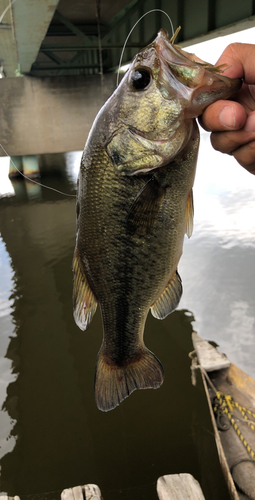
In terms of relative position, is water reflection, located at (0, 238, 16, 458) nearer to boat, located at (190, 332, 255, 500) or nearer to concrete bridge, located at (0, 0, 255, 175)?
boat, located at (190, 332, 255, 500)

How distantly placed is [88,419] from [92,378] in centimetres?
57

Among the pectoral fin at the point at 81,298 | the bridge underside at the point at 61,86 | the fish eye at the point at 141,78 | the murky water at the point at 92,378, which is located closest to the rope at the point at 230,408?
the murky water at the point at 92,378

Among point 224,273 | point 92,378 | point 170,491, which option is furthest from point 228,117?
point 224,273

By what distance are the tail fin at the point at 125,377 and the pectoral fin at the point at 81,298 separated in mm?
288

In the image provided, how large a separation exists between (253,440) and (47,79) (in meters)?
12.5

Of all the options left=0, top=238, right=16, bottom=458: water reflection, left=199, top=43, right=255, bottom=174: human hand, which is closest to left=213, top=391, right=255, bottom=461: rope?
left=0, top=238, right=16, bottom=458: water reflection

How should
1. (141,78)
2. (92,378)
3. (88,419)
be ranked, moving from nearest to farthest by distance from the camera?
(141,78) → (88,419) → (92,378)

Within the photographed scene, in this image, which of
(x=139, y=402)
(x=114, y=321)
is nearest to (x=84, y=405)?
(x=139, y=402)

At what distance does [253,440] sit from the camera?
317 centimetres

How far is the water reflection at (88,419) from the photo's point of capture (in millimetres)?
3127

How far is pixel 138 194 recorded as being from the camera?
1.39 m

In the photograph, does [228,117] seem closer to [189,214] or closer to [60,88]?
[189,214]

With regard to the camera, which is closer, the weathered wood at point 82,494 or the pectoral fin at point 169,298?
the pectoral fin at point 169,298

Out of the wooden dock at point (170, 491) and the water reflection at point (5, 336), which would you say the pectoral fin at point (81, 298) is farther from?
the water reflection at point (5, 336)
